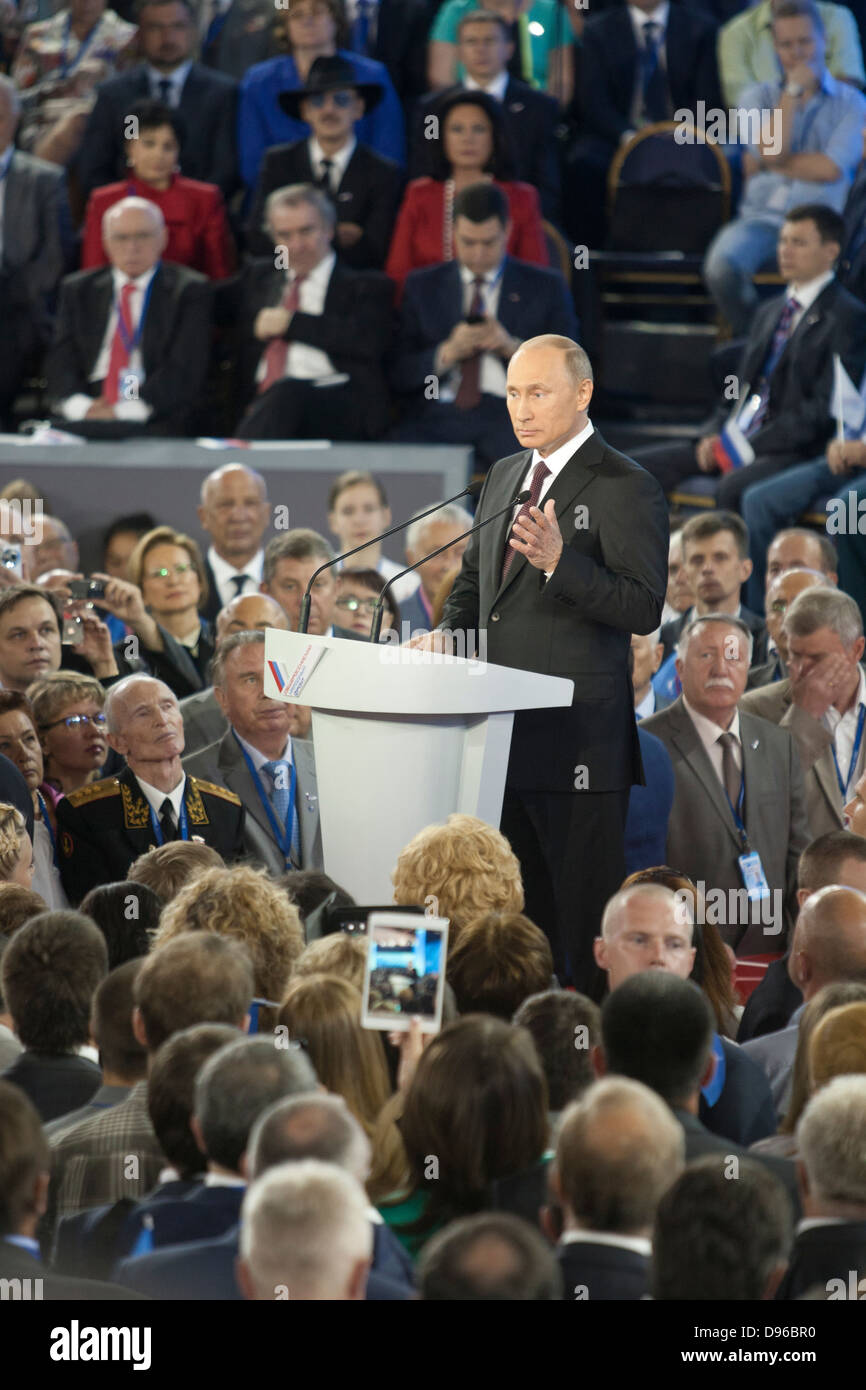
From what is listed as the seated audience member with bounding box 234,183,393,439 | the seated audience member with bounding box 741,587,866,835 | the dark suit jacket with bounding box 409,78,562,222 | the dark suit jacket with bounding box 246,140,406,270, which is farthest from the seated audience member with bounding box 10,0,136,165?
the seated audience member with bounding box 741,587,866,835

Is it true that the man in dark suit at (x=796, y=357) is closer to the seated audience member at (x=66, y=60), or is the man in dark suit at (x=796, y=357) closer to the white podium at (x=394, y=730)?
the seated audience member at (x=66, y=60)

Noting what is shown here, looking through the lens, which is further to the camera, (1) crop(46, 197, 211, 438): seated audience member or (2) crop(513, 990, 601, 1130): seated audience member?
(1) crop(46, 197, 211, 438): seated audience member

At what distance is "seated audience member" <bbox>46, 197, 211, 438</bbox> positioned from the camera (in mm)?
7500

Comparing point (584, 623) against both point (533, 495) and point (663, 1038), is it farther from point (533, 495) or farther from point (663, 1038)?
point (663, 1038)

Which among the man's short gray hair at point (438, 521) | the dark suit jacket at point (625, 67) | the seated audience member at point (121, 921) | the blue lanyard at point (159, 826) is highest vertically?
the dark suit jacket at point (625, 67)

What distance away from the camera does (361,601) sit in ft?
18.5

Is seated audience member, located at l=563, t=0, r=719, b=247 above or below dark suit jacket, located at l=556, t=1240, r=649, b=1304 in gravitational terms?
above

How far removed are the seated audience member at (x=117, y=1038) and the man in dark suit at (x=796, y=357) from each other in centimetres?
485

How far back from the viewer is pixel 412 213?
25.3 feet

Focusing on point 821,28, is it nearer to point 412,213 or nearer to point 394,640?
point 412,213

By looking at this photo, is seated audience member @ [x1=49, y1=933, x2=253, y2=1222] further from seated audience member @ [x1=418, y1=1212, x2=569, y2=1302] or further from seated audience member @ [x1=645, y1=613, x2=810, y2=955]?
seated audience member @ [x1=645, y1=613, x2=810, y2=955]

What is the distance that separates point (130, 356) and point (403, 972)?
537 cm

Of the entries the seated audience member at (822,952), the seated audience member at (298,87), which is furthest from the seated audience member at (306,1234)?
the seated audience member at (298,87)

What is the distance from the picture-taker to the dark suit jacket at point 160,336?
24.7 feet
